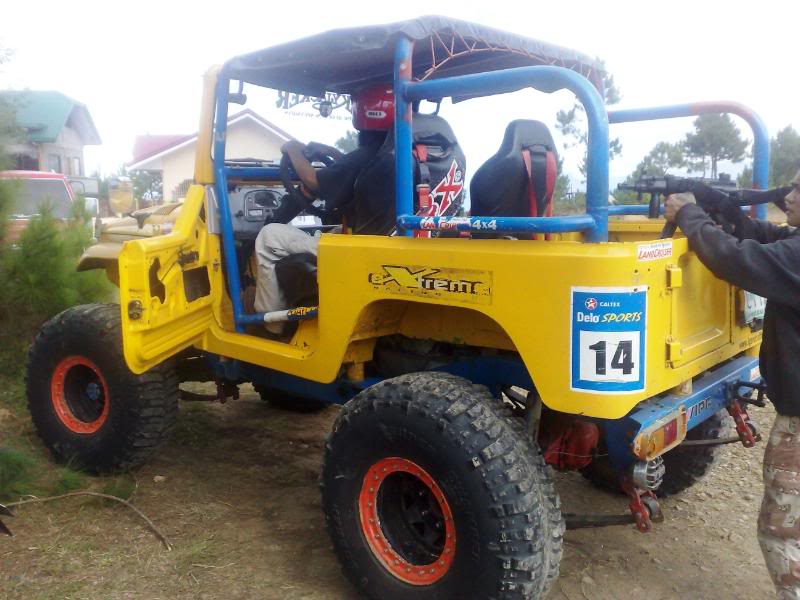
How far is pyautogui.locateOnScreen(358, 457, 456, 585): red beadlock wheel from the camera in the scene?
116 inches

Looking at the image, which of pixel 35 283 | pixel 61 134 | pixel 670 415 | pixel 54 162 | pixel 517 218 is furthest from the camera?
pixel 61 134

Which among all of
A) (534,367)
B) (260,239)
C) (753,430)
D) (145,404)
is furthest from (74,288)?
(753,430)

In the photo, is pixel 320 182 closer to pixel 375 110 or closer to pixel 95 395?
pixel 375 110

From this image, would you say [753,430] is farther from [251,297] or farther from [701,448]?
[251,297]

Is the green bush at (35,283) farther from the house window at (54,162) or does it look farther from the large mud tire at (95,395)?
the house window at (54,162)

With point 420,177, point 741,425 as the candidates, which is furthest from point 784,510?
point 420,177

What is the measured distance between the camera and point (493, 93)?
10.1 feet

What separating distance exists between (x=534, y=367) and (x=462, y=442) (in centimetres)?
37

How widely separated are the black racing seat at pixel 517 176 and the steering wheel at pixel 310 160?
0.85 metres

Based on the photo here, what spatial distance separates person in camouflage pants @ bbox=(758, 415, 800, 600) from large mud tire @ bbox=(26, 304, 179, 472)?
2985 millimetres

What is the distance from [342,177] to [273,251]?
54cm

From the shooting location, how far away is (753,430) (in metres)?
3.32

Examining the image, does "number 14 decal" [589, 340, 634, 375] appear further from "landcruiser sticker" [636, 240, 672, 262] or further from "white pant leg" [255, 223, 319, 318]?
"white pant leg" [255, 223, 319, 318]

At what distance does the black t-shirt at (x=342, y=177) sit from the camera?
3643mm
